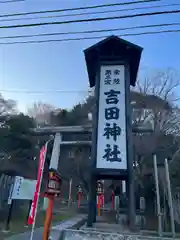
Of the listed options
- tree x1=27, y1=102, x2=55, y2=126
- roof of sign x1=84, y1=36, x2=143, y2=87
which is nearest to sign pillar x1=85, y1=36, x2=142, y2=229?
roof of sign x1=84, y1=36, x2=143, y2=87

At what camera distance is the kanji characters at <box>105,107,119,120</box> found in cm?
723

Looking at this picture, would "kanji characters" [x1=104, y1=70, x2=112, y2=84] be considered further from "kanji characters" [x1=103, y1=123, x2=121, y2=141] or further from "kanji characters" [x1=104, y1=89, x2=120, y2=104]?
"kanji characters" [x1=103, y1=123, x2=121, y2=141]

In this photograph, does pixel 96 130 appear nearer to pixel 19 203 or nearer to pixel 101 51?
pixel 101 51

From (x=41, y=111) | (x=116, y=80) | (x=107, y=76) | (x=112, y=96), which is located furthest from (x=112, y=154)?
(x=41, y=111)

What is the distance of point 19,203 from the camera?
46.7 feet

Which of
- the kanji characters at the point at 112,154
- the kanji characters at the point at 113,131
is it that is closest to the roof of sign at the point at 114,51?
Answer: the kanji characters at the point at 113,131

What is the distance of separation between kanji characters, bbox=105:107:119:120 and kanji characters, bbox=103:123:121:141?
10.5 inches

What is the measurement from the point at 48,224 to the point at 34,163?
1373cm

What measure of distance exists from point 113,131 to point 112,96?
135cm

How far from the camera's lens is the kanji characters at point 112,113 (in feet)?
23.7

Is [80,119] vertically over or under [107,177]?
over

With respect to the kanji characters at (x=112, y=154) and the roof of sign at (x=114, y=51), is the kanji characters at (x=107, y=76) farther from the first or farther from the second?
the kanji characters at (x=112, y=154)

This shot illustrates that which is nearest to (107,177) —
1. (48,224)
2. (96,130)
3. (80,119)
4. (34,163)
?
(96,130)

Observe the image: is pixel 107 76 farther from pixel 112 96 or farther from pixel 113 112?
pixel 113 112
